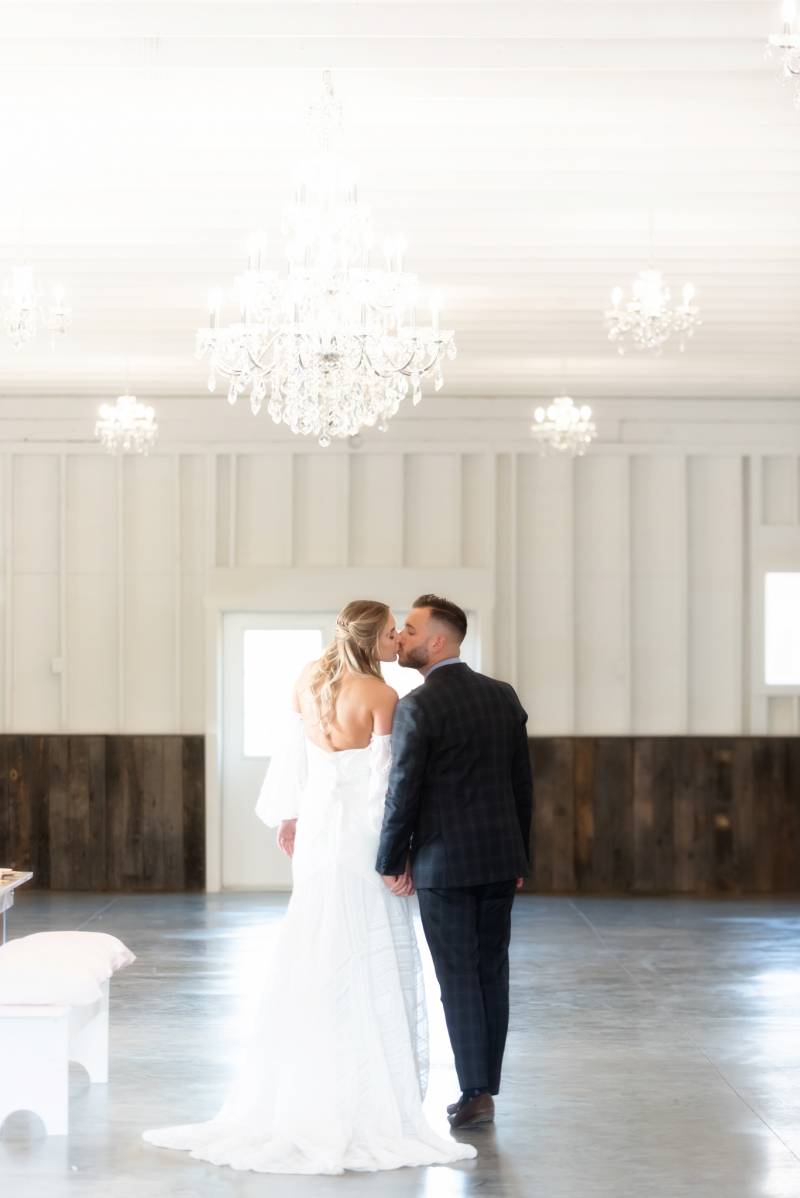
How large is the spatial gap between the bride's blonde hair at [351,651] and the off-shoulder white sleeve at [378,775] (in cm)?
17

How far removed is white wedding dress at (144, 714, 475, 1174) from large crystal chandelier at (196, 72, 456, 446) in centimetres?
145

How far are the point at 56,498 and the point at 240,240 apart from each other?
4.57m

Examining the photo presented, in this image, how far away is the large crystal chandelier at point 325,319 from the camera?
17.6ft

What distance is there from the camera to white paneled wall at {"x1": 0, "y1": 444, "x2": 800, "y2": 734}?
11.1m

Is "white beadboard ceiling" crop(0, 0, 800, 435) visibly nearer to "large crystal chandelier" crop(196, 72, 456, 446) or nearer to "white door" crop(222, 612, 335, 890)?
"large crystal chandelier" crop(196, 72, 456, 446)

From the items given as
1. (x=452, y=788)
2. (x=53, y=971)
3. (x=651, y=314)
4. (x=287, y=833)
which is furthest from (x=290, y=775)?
(x=651, y=314)

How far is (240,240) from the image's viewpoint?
7051 mm

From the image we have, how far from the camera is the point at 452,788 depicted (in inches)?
196

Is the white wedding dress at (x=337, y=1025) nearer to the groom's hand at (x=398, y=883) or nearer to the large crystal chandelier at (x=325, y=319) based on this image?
the groom's hand at (x=398, y=883)

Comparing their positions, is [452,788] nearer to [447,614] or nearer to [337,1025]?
[447,614]

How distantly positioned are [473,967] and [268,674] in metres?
6.29

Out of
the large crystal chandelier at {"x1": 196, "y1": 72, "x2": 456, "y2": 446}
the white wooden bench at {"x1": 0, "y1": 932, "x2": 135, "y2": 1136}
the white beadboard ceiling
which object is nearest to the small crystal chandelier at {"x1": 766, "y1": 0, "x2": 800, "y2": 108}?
the white beadboard ceiling

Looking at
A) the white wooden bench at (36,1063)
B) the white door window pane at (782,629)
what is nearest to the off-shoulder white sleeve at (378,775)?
the white wooden bench at (36,1063)

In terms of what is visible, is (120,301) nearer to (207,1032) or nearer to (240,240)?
(240,240)
